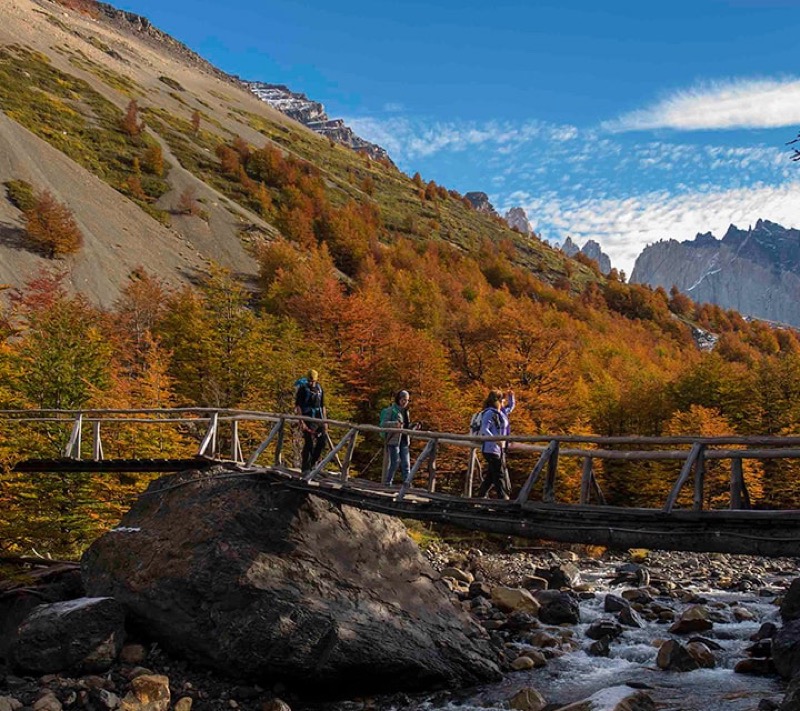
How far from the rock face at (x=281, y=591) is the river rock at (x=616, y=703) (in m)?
2.87

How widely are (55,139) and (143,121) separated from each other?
36560 mm

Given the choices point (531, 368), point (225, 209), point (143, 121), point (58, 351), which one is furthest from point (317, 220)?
point (58, 351)

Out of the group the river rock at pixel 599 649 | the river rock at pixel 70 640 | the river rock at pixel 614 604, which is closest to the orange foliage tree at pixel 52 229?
the river rock at pixel 70 640

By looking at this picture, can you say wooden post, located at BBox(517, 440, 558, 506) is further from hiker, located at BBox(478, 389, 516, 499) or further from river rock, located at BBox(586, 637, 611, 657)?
river rock, located at BBox(586, 637, 611, 657)

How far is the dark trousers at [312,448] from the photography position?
53.4ft

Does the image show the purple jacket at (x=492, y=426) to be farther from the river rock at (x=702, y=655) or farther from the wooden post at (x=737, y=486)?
the river rock at (x=702, y=655)

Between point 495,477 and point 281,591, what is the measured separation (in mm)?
5228

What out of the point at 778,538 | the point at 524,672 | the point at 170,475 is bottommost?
the point at 524,672

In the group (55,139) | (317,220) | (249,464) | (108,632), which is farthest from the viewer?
(317,220)

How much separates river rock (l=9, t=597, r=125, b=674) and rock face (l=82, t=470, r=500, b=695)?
755mm

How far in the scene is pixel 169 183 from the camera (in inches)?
3809

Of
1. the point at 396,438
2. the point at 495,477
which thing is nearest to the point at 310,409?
the point at 396,438

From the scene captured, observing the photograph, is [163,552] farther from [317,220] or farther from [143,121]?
[143,121]

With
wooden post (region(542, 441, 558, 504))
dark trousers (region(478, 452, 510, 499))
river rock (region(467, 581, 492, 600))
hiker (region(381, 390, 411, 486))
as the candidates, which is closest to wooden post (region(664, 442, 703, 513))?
wooden post (region(542, 441, 558, 504))
